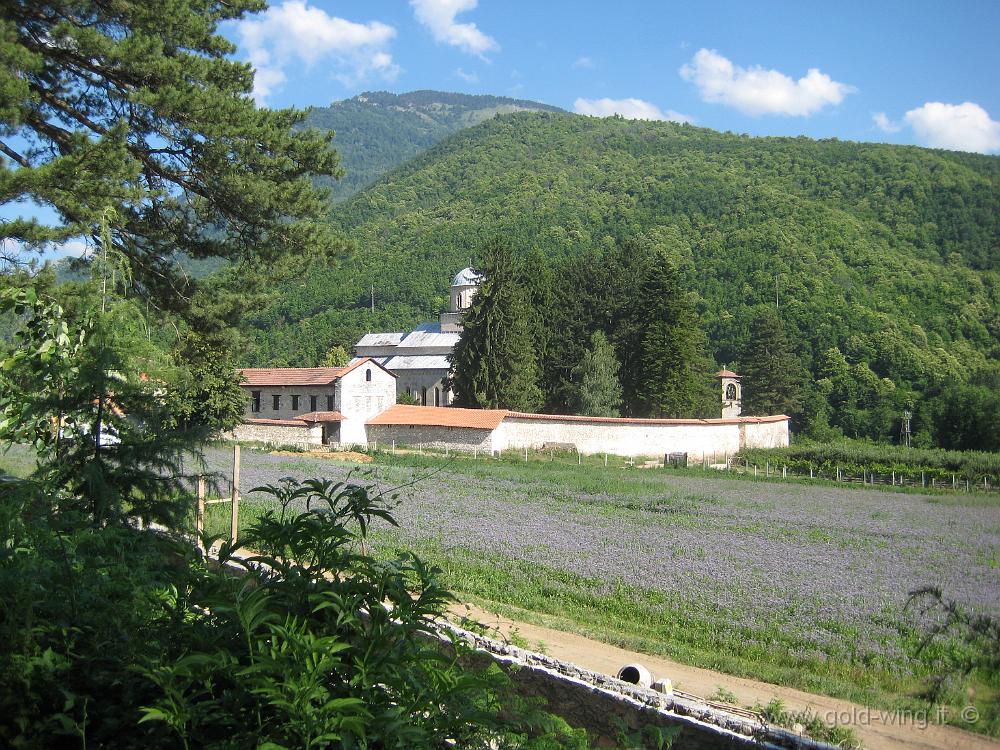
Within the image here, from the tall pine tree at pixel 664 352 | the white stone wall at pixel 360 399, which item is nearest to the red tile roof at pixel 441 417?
the white stone wall at pixel 360 399

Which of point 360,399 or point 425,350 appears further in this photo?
point 425,350

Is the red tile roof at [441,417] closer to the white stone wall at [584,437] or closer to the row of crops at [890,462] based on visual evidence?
the white stone wall at [584,437]

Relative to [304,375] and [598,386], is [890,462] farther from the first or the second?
[304,375]

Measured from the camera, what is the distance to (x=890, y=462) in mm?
12469

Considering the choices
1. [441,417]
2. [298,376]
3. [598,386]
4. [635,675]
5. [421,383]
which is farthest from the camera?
[421,383]

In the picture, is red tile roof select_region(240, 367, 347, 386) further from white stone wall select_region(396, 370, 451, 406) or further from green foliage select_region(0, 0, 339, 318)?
green foliage select_region(0, 0, 339, 318)

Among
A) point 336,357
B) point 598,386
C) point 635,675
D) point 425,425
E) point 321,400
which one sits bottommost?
point 635,675

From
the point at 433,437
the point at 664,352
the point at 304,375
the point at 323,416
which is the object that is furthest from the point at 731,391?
the point at 323,416

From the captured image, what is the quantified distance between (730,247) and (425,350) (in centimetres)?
3302

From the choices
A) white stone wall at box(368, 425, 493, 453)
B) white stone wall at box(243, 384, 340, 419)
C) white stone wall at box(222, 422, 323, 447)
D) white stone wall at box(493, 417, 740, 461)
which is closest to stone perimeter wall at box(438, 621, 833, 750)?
white stone wall at box(368, 425, 493, 453)

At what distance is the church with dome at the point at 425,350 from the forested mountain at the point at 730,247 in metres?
3.46

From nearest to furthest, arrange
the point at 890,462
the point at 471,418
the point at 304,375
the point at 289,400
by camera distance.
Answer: the point at 890,462
the point at 471,418
the point at 304,375
the point at 289,400

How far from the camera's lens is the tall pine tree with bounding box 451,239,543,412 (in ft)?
124

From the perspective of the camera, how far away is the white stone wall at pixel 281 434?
30.3 meters
